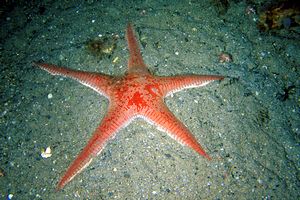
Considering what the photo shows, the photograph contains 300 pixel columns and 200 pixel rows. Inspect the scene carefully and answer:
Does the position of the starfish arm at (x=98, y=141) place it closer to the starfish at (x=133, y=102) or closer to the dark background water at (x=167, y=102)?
the starfish at (x=133, y=102)

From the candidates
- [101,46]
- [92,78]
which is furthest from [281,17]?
[92,78]

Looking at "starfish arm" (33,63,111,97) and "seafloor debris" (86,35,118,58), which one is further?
"seafloor debris" (86,35,118,58)

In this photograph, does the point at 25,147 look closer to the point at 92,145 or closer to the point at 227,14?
the point at 92,145

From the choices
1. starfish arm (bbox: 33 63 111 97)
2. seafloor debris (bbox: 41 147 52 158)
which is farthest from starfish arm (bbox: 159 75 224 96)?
seafloor debris (bbox: 41 147 52 158)

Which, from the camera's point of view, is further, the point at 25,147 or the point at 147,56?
the point at 147,56

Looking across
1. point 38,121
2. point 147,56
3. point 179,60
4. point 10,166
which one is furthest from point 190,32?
point 10,166

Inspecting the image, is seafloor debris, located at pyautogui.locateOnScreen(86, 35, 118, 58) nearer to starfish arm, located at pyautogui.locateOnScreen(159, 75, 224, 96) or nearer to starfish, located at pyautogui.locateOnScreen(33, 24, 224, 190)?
starfish, located at pyautogui.locateOnScreen(33, 24, 224, 190)

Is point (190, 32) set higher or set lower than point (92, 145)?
higher
